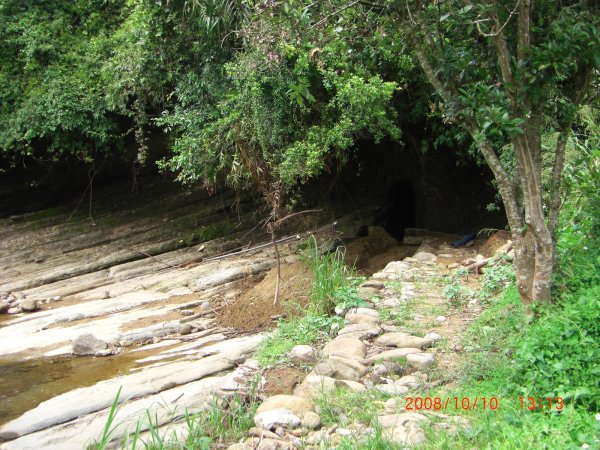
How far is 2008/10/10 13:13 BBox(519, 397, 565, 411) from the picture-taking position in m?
3.51

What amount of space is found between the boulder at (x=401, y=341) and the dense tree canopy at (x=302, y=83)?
0.85 meters

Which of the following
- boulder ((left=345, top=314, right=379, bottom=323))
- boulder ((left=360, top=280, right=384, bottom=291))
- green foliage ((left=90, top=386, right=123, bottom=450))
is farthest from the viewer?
boulder ((left=360, top=280, right=384, bottom=291))

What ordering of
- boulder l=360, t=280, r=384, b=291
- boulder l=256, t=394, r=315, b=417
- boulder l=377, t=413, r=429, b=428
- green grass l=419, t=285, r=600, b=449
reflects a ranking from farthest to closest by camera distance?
boulder l=360, t=280, r=384, b=291 → boulder l=256, t=394, r=315, b=417 → boulder l=377, t=413, r=429, b=428 → green grass l=419, t=285, r=600, b=449

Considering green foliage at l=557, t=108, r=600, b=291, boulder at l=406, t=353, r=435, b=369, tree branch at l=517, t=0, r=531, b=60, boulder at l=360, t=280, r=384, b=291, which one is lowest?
boulder at l=406, t=353, r=435, b=369

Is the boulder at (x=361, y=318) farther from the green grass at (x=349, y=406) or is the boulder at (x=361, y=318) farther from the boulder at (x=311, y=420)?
the boulder at (x=311, y=420)

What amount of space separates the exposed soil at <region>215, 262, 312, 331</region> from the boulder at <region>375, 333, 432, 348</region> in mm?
1710

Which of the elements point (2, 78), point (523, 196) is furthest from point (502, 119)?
point (2, 78)

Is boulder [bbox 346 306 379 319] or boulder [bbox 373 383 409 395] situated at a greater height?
boulder [bbox 346 306 379 319]

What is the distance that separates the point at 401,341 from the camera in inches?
194

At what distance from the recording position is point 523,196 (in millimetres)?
4605

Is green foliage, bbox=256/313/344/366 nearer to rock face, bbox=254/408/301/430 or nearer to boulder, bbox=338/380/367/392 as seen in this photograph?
boulder, bbox=338/380/367/392

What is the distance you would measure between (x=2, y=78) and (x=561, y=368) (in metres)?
10.8

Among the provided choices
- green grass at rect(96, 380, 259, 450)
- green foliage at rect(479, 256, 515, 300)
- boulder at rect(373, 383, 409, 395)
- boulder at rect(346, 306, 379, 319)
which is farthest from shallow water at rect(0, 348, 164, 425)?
green foliage at rect(479, 256, 515, 300)

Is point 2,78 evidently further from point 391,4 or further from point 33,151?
point 391,4
